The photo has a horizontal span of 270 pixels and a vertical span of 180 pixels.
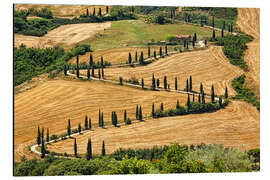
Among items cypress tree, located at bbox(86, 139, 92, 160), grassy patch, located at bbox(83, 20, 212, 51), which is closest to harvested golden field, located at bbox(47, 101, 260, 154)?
cypress tree, located at bbox(86, 139, 92, 160)

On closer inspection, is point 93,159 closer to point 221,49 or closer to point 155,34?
point 155,34

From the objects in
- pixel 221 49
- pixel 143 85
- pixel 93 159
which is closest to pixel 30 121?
pixel 93 159

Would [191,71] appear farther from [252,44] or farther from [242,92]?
[252,44]

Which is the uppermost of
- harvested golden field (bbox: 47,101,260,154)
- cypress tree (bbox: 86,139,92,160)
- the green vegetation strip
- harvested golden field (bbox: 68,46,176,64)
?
harvested golden field (bbox: 68,46,176,64)

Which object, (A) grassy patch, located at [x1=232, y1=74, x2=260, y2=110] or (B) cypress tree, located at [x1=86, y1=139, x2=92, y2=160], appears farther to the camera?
(A) grassy patch, located at [x1=232, y1=74, x2=260, y2=110]

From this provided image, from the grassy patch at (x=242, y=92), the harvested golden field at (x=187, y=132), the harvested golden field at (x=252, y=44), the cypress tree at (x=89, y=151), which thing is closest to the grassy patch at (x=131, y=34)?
the harvested golden field at (x=252, y=44)

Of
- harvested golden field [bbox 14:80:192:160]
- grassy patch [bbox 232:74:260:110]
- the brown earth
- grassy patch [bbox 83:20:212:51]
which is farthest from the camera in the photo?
grassy patch [bbox 232:74:260:110]

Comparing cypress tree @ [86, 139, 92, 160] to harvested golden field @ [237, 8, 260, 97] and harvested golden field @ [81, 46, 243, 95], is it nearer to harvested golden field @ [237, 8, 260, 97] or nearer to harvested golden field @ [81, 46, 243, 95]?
harvested golden field @ [81, 46, 243, 95]
